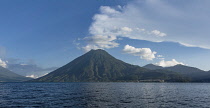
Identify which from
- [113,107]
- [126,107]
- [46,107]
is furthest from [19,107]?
[126,107]

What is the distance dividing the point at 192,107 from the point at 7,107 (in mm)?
60144

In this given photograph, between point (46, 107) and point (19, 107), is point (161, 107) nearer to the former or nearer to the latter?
point (46, 107)

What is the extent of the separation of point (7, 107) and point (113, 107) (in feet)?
110

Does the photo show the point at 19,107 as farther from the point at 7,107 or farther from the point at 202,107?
the point at 202,107

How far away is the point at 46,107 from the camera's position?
58.3 metres

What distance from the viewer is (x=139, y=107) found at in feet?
193

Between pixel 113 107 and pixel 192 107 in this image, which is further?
pixel 192 107

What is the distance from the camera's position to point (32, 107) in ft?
192

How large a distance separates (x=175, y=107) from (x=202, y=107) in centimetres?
995

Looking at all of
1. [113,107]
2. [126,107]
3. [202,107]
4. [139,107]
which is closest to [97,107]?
[113,107]

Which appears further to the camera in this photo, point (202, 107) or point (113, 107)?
point (202, 107)

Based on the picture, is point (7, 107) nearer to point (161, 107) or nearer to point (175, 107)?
point (161, 107)

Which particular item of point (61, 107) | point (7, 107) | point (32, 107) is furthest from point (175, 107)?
point (7, 107)

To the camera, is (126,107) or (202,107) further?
(202,107)
